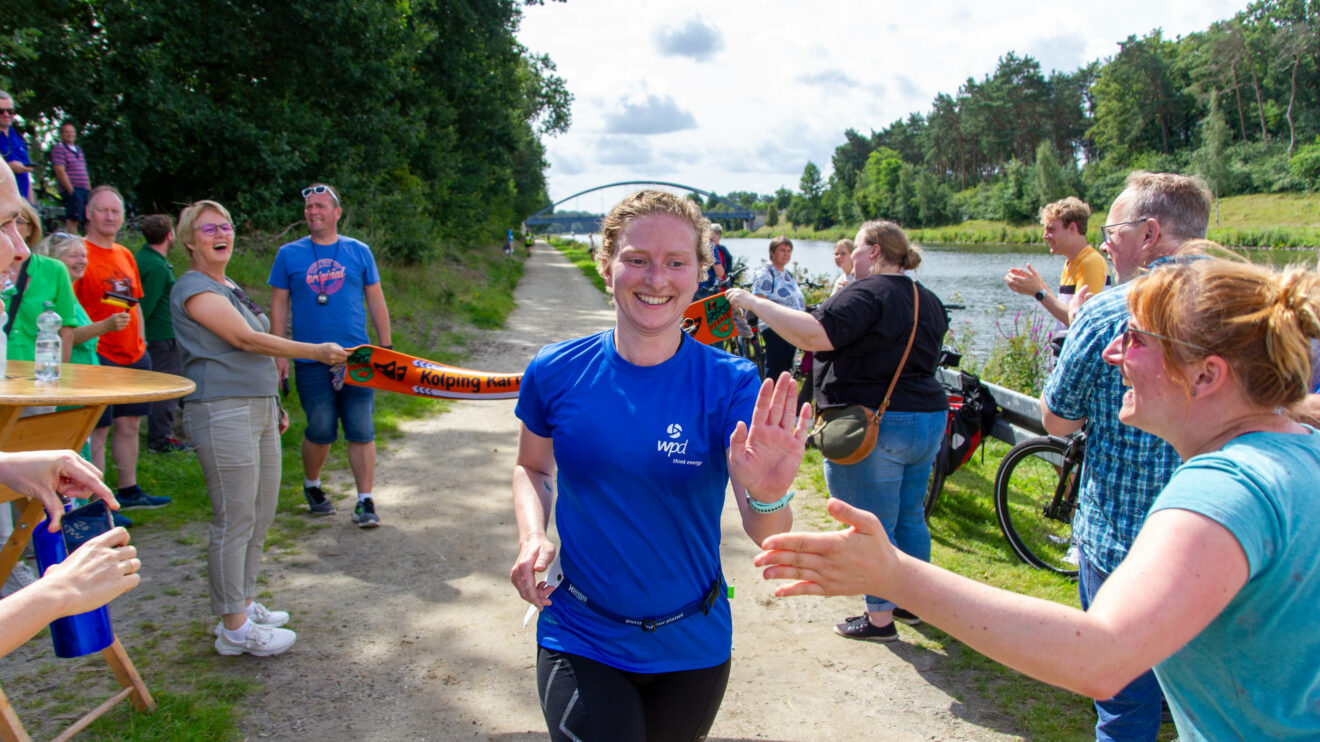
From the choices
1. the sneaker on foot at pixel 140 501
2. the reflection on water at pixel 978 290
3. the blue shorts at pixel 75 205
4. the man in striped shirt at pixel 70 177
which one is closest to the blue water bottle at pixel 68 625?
the sneaker on foot at pixel 140 501

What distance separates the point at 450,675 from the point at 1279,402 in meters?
3.45

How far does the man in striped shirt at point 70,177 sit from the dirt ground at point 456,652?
6.89 m

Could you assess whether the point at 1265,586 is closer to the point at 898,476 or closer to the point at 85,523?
the point at 898,476

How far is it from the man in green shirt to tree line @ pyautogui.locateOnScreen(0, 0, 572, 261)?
4.67m

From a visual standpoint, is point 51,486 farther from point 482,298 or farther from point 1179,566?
point 482,298

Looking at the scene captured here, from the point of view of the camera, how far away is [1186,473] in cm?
133

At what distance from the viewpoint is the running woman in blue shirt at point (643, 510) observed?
208cm

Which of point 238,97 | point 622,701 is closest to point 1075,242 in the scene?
point 622,701

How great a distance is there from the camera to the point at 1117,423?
8.61 feet

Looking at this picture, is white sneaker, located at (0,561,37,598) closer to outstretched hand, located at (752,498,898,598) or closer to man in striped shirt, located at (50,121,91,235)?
outstretched hand, located at (752,498,898,598)

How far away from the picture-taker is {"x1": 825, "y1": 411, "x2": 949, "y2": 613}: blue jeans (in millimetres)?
4082

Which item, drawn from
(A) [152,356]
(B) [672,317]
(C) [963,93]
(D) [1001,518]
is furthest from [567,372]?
(C) [963,93]

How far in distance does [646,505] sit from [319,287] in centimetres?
397

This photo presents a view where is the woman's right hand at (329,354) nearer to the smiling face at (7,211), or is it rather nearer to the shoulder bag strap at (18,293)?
the shoulder bag strap at (18,293)
